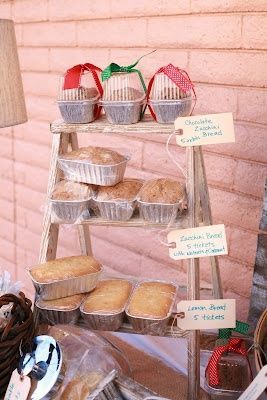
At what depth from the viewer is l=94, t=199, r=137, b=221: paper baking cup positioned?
1290mm

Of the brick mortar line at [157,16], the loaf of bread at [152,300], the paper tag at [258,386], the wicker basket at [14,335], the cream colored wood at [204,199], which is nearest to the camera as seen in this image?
the paper tag at [258,386]

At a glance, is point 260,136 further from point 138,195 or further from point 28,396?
point 28,396

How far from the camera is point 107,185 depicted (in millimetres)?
1334

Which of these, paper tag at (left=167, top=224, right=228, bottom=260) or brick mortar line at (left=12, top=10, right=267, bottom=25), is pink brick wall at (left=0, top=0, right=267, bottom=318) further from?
paper tag at (left=167, top=224, right=228, bottom=260)

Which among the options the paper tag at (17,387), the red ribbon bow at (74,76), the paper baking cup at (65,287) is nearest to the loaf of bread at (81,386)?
the paper tag at (17,387)

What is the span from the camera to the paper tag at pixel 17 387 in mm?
1141

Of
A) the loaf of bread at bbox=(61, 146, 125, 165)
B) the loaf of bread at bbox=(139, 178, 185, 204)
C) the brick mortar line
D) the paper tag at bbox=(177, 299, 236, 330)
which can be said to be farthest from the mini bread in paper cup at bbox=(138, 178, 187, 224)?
the brick mortar line

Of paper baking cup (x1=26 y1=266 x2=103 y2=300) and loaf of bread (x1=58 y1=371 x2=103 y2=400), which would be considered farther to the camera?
paper baking cup (x1=26 y1=266 x2=103 y2=300)

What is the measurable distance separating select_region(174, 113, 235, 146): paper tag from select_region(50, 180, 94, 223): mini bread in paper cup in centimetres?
29

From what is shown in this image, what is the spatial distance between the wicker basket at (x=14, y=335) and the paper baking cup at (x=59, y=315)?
0.24ft

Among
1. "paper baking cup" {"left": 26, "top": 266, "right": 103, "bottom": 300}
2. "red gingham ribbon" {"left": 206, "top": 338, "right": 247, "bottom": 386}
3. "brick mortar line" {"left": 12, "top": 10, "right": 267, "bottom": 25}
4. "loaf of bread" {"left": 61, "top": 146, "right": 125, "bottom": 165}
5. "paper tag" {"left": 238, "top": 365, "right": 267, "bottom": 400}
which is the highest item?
"brick mortar line" {"left": 12, "top": 10, "right": 267, "bottom": 25}

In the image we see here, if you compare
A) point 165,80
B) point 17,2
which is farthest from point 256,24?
point 17,2

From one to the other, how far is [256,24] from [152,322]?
96cm

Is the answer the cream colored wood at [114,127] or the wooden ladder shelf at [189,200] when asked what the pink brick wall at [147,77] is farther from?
the cream colored wood at [114,127]
